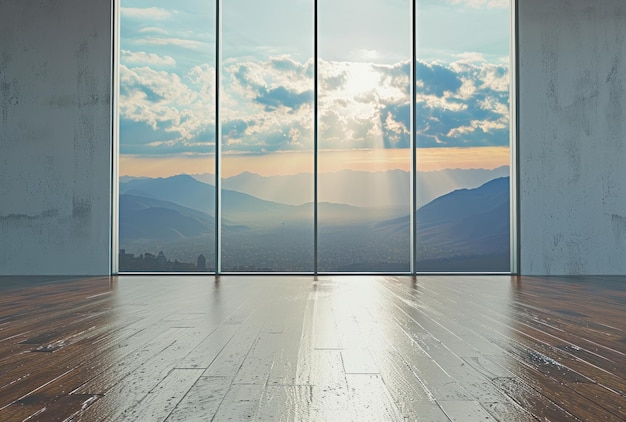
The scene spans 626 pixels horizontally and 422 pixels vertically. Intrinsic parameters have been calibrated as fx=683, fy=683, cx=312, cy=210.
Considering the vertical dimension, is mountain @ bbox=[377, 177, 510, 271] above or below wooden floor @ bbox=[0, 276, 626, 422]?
above

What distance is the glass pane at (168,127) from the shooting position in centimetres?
882

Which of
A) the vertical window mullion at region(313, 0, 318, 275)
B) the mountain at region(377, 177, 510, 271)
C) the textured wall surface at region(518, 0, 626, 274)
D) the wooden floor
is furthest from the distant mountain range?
the wooden floor

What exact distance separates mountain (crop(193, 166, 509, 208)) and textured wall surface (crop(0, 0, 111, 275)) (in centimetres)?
273

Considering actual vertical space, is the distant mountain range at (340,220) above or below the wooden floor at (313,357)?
above

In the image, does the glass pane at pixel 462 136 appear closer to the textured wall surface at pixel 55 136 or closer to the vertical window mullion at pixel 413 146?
the vertical window mullion at pixel 413 146

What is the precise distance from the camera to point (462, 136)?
10805mm

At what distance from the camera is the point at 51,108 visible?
6.60 meters

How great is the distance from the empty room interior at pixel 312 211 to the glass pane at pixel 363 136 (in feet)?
0.12

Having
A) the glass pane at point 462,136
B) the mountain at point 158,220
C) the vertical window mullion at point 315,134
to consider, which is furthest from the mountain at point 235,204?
the vertical window mullion at point 315,134

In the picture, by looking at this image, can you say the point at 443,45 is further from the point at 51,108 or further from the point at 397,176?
the point at 51,108

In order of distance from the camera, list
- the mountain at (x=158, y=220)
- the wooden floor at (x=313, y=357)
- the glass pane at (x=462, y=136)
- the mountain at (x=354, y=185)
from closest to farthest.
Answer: the wooden floor at (x=313, y=357), the mountain at (x=354, y=185), the mountain at (x=158, y=220), the glass pane at (x=462, y=136)

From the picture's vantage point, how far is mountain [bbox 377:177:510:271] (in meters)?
10.6

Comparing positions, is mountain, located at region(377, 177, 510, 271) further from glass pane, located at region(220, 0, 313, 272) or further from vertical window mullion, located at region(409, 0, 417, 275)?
vertical window mullion, located at region(409, 0, 417, 275)

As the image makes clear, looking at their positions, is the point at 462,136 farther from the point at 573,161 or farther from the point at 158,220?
the point at 158,220
